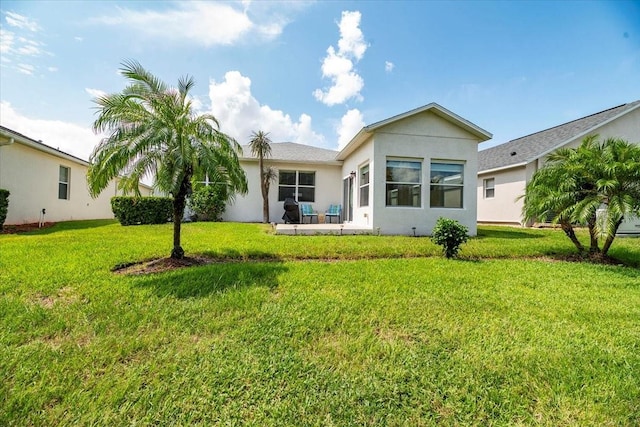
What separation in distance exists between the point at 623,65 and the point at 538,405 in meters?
16.6

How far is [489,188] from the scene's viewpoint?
687 inches

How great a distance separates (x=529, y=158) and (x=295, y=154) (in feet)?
39.4

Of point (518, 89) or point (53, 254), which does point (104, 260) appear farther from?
point (518, 89)

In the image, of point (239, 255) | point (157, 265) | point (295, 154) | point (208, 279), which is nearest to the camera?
point (208, 279)

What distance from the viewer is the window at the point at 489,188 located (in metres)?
17.1

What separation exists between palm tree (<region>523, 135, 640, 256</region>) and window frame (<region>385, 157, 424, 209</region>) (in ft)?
11.2

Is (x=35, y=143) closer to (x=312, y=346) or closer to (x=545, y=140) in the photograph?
(x=312, y=346)

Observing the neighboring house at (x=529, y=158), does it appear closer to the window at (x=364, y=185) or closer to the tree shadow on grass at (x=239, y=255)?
the window at (x=364, y=185)

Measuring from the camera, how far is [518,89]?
43.3 ft

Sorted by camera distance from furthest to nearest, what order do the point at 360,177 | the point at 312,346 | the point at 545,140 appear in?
the point at 545,140 → the point at 360,177 → the point at 312,346

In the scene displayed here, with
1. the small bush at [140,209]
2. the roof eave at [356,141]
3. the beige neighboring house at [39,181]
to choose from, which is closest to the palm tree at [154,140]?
the roof eave at [356,141]

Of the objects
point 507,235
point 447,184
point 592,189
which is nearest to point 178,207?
point 447,184

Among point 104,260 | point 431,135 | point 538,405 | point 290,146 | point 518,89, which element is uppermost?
point 518,89

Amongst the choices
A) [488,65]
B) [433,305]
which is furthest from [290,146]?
[433,305]
